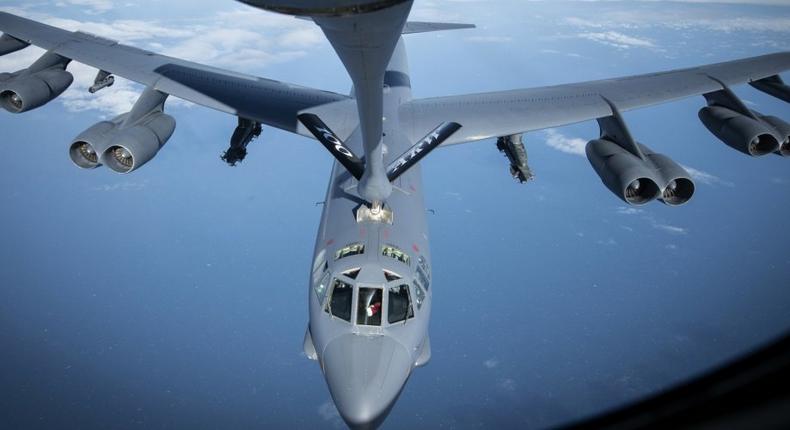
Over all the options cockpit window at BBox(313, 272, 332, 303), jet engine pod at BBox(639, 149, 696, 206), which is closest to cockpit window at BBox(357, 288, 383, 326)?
cockpit window at BBox(313, 272, 332, 303)

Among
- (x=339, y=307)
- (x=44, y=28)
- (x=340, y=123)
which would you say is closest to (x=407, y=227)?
(x=339, y=307)

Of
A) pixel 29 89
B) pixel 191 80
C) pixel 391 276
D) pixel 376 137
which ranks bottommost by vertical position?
pixel 29 89

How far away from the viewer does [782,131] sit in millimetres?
14469

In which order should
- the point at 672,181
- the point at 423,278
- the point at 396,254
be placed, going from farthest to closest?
the point at 672,181
the point at 423,278
the point at 396,254

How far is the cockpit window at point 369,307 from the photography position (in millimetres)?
9430

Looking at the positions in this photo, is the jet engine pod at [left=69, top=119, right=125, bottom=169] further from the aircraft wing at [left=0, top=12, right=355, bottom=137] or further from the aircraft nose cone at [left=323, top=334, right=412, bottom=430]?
the aircraft nose cone at [left=323, top=334, right=412, bottom=430]

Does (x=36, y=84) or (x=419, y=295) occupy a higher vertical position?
(x=36, y=84)

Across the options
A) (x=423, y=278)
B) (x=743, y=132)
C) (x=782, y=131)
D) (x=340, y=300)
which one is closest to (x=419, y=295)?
(x=423, y=278)

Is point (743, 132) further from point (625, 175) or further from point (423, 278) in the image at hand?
point (423, 278)

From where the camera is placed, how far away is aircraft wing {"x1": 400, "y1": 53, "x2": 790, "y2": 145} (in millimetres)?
15516

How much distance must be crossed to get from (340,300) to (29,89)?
1381cm

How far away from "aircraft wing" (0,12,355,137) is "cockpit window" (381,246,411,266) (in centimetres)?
631

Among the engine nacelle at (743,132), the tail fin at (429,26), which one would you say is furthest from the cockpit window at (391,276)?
the tail fin at (429,26)

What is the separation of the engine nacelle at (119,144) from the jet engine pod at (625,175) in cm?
1368
